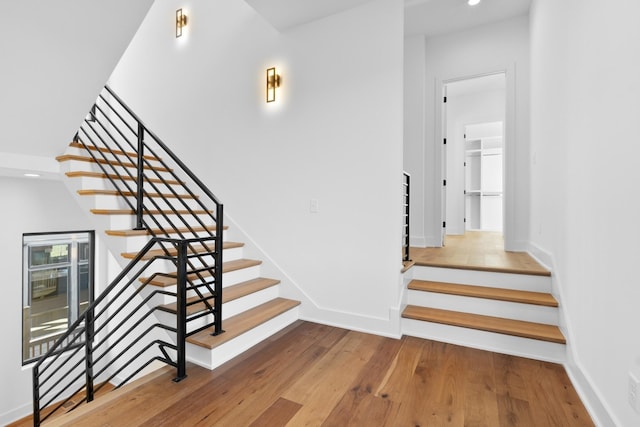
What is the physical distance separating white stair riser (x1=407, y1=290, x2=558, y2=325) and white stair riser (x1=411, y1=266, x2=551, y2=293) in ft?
0.86

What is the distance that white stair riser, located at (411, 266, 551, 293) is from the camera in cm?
271

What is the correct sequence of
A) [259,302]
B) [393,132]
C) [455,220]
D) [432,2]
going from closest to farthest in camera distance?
[393,132], [259,302], [432,2], [455,220]

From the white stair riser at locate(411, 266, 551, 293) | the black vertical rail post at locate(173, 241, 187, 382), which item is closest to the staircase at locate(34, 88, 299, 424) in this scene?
the black vertical rail post at locate(173, 241, 187, 382)

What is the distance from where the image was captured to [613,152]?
1490mm

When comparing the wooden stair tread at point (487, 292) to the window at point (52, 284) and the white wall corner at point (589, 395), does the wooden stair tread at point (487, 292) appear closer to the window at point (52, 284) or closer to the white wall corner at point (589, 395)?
the white wall corner at point (589, 395)

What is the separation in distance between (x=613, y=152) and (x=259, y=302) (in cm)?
273

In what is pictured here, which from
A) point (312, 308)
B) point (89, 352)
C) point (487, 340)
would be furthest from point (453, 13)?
point (89, 352)

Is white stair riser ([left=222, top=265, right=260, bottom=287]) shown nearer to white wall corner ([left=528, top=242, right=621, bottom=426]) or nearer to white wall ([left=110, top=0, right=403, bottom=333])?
white wall ([left=110, top=0, right=403, bottom=333])

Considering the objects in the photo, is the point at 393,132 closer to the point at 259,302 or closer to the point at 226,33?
the point at 259,302

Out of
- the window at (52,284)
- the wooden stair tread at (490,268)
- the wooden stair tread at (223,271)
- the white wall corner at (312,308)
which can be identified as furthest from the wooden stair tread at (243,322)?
the window at (52,284)

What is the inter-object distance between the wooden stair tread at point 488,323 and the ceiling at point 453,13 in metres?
3.22

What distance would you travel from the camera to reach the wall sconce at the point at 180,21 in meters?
4.10

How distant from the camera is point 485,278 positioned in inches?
113

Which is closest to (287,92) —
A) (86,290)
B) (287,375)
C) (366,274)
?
(366,274)
